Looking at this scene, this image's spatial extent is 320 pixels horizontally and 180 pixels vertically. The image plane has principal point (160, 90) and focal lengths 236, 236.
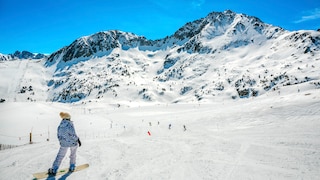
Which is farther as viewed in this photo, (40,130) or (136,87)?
(136,87)

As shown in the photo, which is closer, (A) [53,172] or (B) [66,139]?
(A) [53,172]

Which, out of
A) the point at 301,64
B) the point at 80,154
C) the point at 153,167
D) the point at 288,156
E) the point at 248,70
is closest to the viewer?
the point at 153,167

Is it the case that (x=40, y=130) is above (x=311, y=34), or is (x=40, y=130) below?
below

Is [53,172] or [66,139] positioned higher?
[66,139]

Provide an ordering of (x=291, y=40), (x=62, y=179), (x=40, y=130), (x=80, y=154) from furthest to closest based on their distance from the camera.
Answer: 1. (x=291, y=40)
2. (x=40, y=130)
3. (x=80, y=154)
4. (x=62, y=179)

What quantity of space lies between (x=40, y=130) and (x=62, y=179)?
141 ft

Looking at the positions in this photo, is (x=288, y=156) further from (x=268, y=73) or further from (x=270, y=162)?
(x=268, y=73)

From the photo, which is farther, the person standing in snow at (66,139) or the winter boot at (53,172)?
the person standing in snow at (66,139)

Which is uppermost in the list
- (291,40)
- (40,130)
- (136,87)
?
(291,40)

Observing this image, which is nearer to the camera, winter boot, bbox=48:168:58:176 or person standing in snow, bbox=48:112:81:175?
winter boot, bbox=48:168:58:176

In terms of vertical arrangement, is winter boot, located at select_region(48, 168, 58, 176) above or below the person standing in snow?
below

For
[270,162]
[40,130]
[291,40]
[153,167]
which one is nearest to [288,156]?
[270,162]

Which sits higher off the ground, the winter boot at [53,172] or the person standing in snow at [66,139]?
the person standing in snow at [66,139]

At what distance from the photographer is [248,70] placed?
531ft
